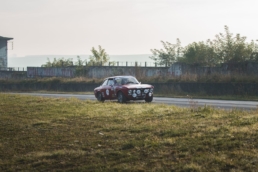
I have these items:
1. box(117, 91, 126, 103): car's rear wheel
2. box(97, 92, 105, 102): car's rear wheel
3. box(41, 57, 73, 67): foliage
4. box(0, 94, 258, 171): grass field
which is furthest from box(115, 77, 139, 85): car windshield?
box(41, 57, 73, 67): foliage

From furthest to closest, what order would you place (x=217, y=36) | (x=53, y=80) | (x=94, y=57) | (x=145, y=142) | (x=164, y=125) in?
(x=94, y=57)
(x=53, y=80)
(x=217, y=36)
(x=164, y=125)
(x=145, y=142)

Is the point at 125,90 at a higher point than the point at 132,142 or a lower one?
higher

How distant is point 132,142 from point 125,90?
1382cm

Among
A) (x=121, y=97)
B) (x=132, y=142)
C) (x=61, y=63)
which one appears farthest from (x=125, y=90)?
(x=61, y=63)

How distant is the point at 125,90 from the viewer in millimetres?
25109

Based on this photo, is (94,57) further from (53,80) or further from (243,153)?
(243,153)

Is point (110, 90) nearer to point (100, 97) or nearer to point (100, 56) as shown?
point (100, 97)

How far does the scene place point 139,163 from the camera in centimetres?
946

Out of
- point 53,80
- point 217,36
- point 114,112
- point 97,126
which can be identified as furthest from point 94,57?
point 97,126

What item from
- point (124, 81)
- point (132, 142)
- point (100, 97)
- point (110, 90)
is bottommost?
point (132, 142)

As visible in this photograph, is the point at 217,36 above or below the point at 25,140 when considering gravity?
above

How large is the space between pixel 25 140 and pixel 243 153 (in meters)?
5.95

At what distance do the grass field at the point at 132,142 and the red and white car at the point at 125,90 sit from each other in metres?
7.38

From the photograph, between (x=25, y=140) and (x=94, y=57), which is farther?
(x=94, y=57)
